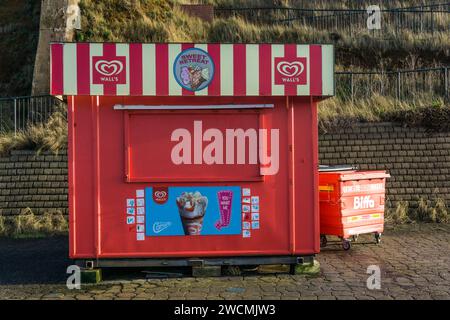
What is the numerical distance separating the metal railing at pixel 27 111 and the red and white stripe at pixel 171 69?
7.21 meters

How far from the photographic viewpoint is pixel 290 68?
6910 millimetres

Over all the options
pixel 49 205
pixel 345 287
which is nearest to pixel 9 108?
pixel 49 205

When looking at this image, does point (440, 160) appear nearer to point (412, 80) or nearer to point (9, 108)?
point (412, 80)

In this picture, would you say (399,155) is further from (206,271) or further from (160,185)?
(160,185)

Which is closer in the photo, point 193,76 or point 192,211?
point 193,76

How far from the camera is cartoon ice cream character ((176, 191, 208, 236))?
6965 millimetres

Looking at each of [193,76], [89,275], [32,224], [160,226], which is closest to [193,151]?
[193,76]

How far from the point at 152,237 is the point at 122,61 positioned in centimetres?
246

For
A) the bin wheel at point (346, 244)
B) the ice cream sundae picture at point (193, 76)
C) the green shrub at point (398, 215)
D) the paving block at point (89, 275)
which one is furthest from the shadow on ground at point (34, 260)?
the green shrub at point (398, 215)

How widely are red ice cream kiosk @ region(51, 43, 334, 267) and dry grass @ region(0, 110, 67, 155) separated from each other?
5.47m

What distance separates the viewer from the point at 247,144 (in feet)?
23.1

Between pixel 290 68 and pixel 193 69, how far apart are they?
1.34m

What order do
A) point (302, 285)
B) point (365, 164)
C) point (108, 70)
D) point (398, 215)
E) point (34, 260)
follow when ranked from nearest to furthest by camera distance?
1. point (302, 285)
2. point (108, 70)
3. point (34, 260)
4. point (398, 215)
5. point (365, 164)

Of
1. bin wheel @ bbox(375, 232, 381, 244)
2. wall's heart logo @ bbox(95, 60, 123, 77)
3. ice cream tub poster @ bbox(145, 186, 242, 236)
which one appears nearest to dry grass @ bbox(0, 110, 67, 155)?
wall's heart logo @ bbox(95, 60, 123, 77)
